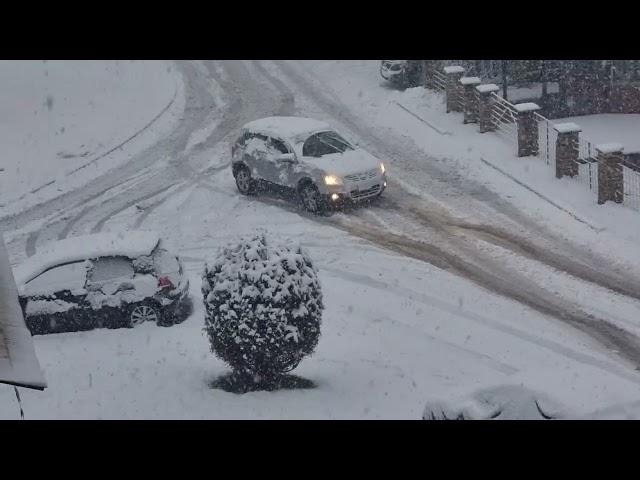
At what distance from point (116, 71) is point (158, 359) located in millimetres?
25683

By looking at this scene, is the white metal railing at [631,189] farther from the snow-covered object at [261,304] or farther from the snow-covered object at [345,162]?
the snow-covered object at [261,304]

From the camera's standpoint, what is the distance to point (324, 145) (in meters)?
20.0

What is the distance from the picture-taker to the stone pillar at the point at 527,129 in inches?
854

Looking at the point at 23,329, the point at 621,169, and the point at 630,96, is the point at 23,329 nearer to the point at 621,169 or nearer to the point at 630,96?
the point at 621,169

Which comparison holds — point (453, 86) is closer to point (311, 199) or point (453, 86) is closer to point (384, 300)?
point (311, 199)

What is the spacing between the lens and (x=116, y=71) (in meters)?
36.5

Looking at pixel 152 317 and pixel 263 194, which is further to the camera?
pixel 263 194

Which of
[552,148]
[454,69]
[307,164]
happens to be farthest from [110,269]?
[454,69]

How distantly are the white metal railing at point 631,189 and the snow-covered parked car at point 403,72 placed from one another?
29.8 ft

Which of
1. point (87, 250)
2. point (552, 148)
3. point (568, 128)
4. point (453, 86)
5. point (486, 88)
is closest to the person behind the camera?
point (87, 250)

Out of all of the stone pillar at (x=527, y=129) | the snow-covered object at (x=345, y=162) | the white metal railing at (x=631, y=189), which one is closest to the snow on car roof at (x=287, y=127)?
the snow-covered object at (x=345, y=162)

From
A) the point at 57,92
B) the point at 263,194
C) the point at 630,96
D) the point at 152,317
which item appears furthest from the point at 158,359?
the point at 57,92

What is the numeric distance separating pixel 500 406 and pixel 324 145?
12.0m
